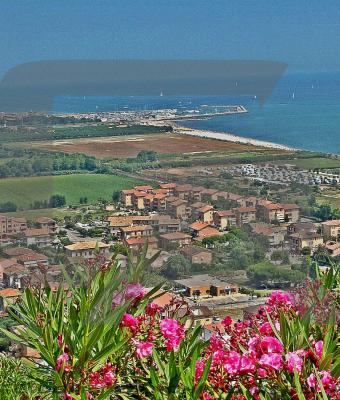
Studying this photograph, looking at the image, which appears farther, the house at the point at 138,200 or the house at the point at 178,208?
the house at the point at 138,200

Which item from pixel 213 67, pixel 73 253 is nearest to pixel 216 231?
pixel 213 67

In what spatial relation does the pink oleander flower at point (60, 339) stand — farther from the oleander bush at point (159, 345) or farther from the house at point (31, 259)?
the house at point (31, 259)

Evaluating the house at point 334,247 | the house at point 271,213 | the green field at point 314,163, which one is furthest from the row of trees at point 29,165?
the green field at point 314,163

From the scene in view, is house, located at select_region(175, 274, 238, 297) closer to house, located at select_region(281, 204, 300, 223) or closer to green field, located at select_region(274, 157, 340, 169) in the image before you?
house, located at select_region(281, 204, 300, 223)

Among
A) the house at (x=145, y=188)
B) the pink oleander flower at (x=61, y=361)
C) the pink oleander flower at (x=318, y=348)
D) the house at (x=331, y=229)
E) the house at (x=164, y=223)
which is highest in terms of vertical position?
the pink oleander flower at (x=318, y=348)

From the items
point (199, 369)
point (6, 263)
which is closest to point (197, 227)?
point (6, 263)

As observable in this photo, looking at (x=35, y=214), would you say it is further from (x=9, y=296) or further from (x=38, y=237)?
(x=9, y=296)
